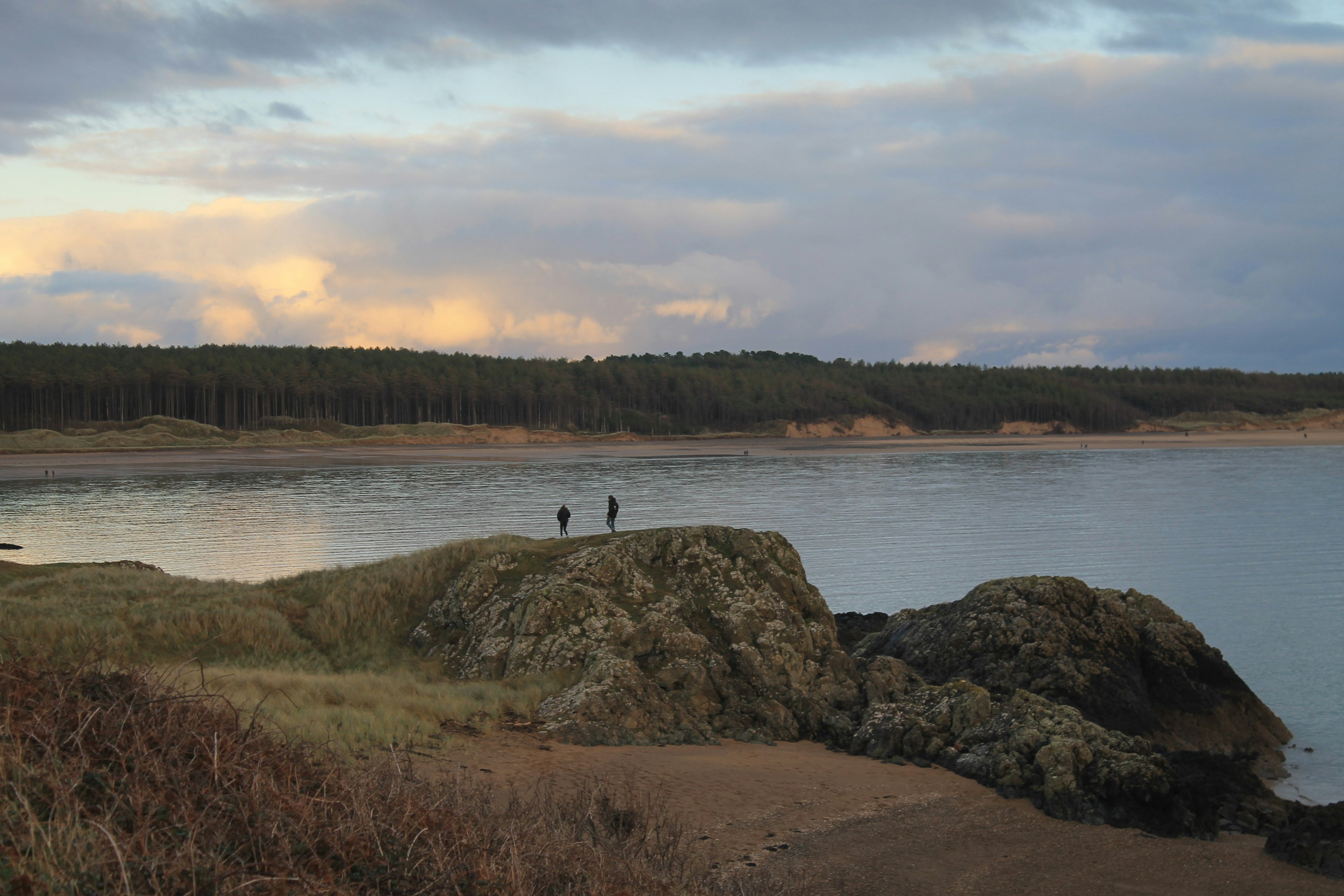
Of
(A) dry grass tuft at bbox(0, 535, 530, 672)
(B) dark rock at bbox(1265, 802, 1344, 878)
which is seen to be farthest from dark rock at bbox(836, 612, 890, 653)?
(B) dark rock at bbox(1265, 802, 1344, 878)

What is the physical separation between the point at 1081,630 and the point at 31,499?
4742 cm

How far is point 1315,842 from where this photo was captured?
9.70 metres

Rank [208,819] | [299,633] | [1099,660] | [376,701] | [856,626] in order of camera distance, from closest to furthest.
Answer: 1. [208,819]
2. [376,701]
3. [1099,660]
4. [299,633]
5. [856,626]

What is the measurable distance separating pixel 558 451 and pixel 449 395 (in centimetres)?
4395

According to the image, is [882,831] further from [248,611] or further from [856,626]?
[248,611]

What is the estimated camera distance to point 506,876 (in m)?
5.34

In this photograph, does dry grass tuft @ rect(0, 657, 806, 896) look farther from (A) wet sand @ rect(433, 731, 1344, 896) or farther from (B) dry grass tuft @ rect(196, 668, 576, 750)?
(A) wet sand @ rect(433, 731, 1344, 896)

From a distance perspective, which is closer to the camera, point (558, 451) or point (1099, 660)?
point (1099, 660)

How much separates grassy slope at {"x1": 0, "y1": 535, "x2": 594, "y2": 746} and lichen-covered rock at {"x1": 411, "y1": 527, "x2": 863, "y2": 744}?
24.9 inches

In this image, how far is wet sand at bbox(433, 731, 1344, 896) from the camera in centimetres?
922

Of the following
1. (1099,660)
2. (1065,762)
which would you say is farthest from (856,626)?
(1065,762)

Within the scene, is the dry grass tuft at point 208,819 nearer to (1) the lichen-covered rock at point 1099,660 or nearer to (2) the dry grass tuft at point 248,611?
(2) the dry grass tuft at point 248,611

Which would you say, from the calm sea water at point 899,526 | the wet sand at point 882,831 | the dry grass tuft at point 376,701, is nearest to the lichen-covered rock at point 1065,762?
the wet sand at point 882,831

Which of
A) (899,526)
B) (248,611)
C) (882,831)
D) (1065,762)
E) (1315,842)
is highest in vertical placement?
→ (248,611)
